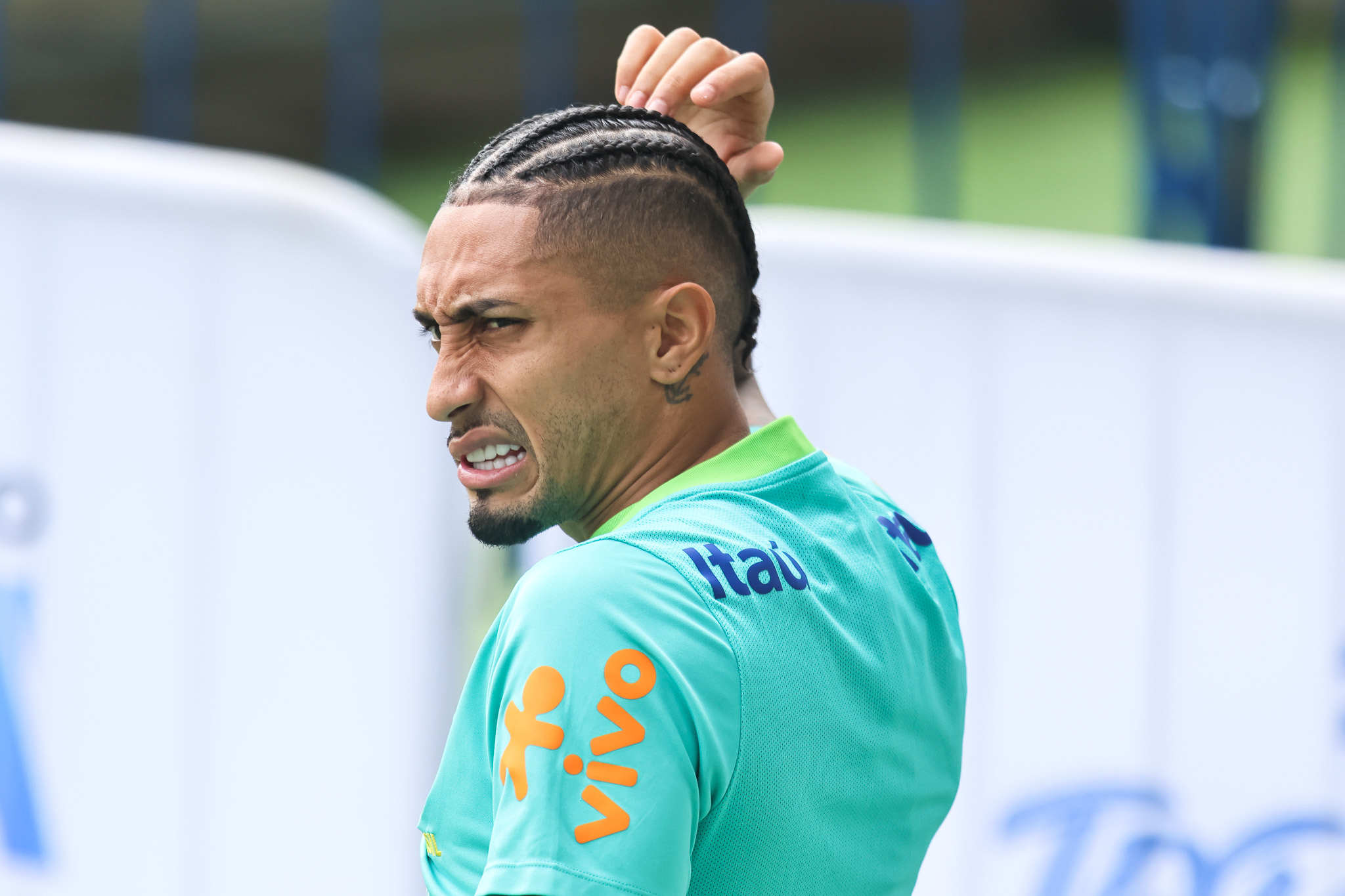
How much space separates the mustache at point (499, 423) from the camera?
129 cm

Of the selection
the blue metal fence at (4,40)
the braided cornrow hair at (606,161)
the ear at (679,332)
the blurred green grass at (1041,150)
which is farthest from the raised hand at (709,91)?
the blue metal fence at (4,40)

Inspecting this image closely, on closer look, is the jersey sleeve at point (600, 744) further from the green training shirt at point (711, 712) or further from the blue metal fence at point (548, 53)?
the blue metal fence at point (548, 53)

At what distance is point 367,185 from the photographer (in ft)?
22.8

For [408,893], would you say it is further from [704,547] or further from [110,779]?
[704,547]

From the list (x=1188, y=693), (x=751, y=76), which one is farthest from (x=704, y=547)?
(x=1188, y=693)

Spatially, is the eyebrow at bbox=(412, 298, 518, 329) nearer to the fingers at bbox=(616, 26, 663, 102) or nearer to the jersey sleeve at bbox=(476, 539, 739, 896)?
the jersey sleeve at bbox=(476, 539, 739, 896)

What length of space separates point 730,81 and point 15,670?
1.60 m

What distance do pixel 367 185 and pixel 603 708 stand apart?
248 inches

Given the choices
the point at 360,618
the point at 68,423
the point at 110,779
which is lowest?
the point at 110,779

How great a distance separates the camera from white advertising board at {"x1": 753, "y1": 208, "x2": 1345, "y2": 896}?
2.76m

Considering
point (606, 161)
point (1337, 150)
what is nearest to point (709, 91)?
point (606, 161)

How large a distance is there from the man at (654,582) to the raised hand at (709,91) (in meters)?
0.15

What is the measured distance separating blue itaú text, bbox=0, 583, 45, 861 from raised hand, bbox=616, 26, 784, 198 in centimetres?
141

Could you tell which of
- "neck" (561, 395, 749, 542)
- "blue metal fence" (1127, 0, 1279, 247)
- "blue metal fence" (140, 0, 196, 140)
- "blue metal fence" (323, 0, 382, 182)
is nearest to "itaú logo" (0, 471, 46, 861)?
"neck" (561, 395, 749, 542)
